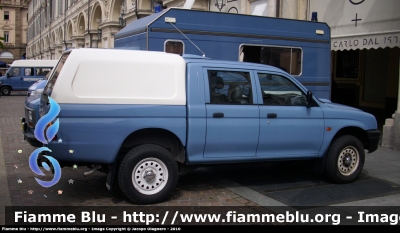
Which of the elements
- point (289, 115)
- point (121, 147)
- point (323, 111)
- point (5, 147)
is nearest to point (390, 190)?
point (323, 111)

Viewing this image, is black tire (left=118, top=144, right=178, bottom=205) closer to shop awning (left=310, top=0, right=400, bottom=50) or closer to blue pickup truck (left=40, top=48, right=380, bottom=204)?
blue pickup truck (left=40, top=48, right=380, bottom=204)

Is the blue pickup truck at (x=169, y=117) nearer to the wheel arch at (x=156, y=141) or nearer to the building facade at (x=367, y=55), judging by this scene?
the wheel arch at (x=156, y=141)

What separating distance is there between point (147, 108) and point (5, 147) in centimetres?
564

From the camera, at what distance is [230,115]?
6137 mm

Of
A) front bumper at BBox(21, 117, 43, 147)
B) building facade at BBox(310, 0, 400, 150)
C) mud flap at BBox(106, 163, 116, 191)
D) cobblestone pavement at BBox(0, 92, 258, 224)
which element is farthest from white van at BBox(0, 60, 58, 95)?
mud flap at BBox(106, 163, 116, 191)

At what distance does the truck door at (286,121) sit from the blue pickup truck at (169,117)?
15 mm

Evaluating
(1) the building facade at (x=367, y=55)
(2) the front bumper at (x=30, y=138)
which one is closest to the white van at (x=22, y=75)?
(1) the building facade at (x=367, y=55)

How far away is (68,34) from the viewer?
4197 cm

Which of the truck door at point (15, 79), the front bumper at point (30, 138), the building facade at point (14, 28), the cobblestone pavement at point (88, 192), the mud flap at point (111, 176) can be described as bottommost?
the cobblestone pavement at point (88, 192)

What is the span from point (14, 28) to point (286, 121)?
90287mm

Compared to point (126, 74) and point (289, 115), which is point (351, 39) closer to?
point (289, 115)

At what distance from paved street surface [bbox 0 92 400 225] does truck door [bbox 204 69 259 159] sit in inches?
24.8

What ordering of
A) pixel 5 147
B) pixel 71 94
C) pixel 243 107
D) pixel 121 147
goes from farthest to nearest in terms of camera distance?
1. pixel 5 147
2. pixel 243 107
3. pixel 121 147
4. pixel 71 94

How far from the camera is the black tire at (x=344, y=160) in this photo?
7000mm
